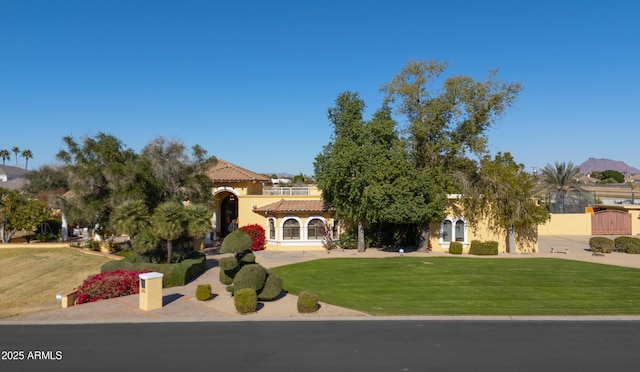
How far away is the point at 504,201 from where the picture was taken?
98.5 feet

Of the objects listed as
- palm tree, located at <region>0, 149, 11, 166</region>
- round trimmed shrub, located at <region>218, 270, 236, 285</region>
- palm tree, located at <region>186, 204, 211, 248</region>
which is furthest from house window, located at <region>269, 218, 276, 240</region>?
palm tree, located at <region>0, 149, 11, 166</region>

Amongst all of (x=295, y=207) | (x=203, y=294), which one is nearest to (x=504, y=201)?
(x=295, y=207)

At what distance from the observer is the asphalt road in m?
10.3

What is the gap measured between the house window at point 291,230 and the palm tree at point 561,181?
3471cm

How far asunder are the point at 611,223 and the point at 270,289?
143ft

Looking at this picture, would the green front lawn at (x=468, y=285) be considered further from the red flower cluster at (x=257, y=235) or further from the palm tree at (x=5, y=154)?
the palm tree at (x=5, y=154)

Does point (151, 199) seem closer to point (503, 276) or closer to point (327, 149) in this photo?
point (327, 149)

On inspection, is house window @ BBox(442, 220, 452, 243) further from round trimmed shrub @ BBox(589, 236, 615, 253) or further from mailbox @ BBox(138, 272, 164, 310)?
mailbox @ BBox(138, 272, 164, 310)

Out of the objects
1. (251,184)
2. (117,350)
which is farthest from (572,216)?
(117,350)

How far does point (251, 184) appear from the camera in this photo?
37.0 meters

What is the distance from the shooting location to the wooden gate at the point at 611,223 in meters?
45.0

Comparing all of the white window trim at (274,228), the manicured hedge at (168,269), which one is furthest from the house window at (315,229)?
the manicured hedge at (168,269)

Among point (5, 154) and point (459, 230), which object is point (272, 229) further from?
point (5, 154)

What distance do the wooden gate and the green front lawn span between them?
→ 2301 centimetres
